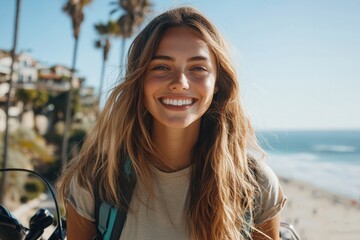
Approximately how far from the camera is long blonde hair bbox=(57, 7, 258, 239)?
6.00 feet

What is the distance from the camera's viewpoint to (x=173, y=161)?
2.04m

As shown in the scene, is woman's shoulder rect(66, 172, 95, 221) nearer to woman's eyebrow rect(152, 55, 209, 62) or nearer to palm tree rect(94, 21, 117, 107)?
woman's eyebrow rect(152, 55, 209, 62)

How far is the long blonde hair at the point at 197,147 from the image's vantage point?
183 centimetres

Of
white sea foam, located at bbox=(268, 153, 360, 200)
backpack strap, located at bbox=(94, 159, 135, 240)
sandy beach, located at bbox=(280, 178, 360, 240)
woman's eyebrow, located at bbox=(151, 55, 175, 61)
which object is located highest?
woman's eyebrow, located at bbox=(151, 55, 175, 61)

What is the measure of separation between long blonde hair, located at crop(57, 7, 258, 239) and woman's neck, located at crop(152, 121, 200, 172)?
0.16ft

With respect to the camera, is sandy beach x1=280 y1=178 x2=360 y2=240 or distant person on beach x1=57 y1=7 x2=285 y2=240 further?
sandy beach x1=280 y1=178 x2=360 y2=240

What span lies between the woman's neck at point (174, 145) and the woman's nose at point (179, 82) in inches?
14.1

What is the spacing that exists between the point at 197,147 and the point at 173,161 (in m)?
0.18

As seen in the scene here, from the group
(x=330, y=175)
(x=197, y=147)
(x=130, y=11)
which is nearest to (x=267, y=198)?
(x=197, y=147)

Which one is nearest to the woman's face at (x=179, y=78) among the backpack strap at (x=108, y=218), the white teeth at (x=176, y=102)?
the white teeth at (x=176, y=102)

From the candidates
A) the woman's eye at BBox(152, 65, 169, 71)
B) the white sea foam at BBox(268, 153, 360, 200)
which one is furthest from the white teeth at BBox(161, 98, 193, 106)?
the white sea foam at BBox(268, 153, 360, 200)

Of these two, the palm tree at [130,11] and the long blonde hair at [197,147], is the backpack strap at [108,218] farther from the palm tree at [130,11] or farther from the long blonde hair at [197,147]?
the palm tree at [130,11]

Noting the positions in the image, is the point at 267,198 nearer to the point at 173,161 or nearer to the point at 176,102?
the point at 173,161

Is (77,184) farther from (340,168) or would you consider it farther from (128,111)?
(340,168)
